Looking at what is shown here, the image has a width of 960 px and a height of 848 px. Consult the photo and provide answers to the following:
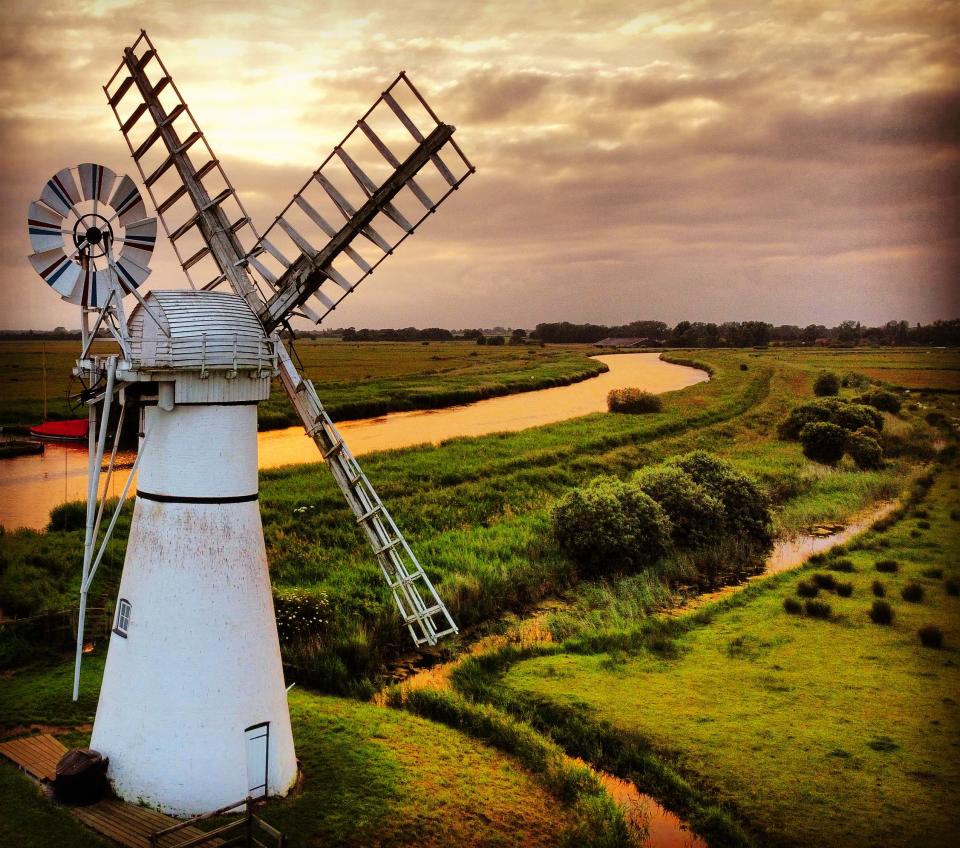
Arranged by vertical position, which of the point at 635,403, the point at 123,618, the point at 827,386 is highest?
the point at 827,386

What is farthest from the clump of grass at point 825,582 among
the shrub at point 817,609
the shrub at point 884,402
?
the shrub at point 884,402

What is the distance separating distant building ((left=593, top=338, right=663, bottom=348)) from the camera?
126 meters

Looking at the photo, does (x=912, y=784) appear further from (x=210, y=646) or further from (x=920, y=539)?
(x=920, y=539)

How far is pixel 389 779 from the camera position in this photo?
10.3 m

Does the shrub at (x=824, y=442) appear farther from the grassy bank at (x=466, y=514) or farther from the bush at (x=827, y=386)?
the bush at (x=827, y=386)

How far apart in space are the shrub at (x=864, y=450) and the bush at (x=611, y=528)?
46.3 ft

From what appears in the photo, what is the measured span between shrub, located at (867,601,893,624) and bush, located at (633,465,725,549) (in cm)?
583

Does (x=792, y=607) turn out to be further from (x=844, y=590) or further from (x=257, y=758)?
(x=257, y=758)

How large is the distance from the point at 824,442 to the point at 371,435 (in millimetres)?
20246

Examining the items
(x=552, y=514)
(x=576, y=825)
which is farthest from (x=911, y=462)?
(x=576, y=825)

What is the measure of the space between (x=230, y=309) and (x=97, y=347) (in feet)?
119

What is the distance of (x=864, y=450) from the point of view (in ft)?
102

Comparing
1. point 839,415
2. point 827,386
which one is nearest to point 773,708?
point 839,415

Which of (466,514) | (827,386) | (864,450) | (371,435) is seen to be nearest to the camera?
(466,514)
